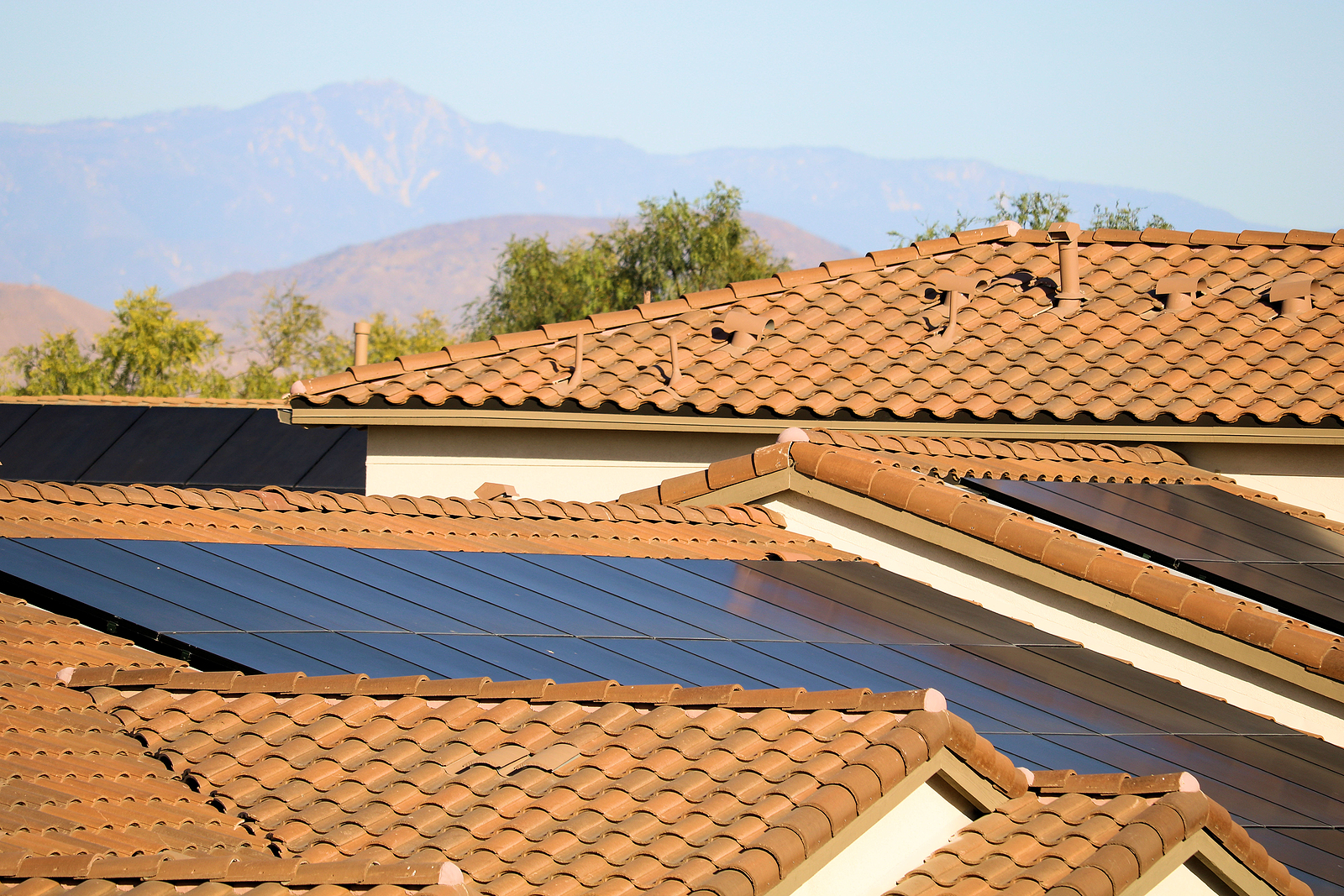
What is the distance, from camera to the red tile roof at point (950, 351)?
15.0 m

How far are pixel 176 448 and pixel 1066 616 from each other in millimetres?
15274

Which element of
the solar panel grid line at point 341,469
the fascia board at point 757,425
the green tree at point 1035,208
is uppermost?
the green tree at point 1035,208

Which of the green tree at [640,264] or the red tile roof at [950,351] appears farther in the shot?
the green tree at [640,264]

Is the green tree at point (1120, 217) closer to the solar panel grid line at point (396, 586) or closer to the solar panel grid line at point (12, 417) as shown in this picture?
the solar panel grid line at point (12, 417)

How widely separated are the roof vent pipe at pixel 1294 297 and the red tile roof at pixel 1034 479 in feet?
9.40

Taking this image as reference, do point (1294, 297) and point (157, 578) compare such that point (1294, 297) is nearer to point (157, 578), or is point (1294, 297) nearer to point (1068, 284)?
point (1068, 284)

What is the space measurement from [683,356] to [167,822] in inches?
410

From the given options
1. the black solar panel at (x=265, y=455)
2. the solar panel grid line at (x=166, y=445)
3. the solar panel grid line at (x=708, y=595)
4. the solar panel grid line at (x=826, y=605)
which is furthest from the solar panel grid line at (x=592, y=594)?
the solar panel grid line at (x=166, y=445)

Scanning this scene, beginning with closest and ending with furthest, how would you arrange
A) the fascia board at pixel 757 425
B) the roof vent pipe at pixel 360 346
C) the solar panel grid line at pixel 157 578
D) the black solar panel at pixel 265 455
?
the solar panel grid line at pixel 157 578 → the fascia board at pixel 757 425 → the roof vent pipe at pixel 360 346 → the black solar panel at pixel 265 455

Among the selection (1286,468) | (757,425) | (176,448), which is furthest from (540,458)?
(176,448)

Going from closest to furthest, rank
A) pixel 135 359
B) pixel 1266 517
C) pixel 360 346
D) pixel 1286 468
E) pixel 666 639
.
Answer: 1. pixel 666 639
2. pixel 1266 517
3. pixel 1286 468
4. pixel 360 346
5. pixel 135 359

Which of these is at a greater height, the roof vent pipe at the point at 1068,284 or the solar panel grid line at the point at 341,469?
the roof vent pipe at the point at 1068,284

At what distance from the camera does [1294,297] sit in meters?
16.4

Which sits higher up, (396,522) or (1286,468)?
(1286,468)
